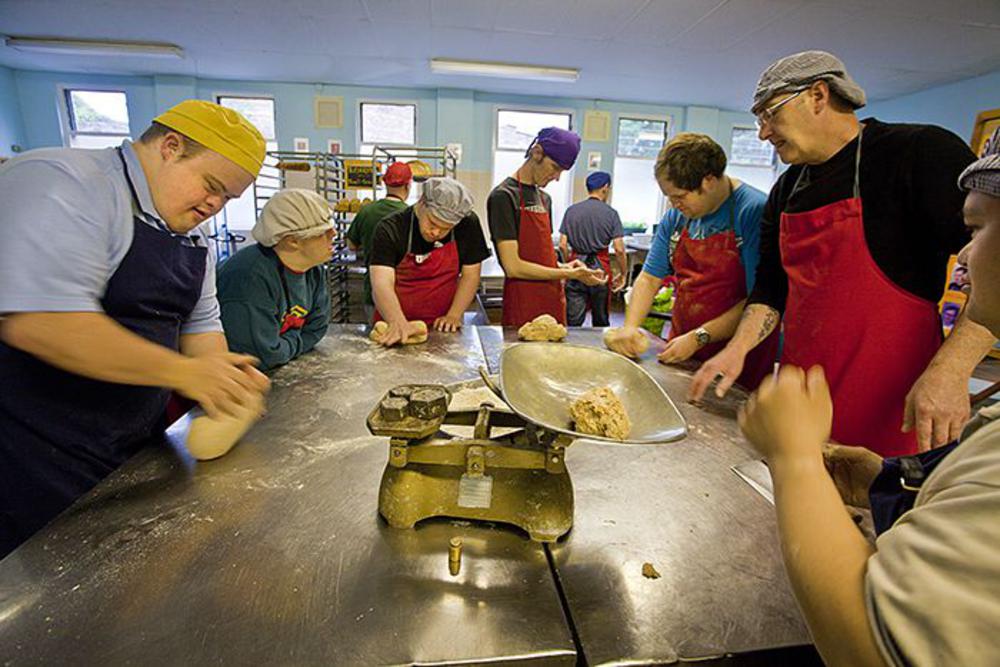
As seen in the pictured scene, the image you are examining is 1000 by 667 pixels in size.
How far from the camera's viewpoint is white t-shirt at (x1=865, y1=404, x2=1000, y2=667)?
0.42 meters

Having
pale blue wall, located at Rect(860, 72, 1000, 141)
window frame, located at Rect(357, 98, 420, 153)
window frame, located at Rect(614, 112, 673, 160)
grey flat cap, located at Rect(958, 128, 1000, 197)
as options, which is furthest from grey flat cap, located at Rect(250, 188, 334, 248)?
pale blue wall, located at Rect(860, 72, 1000, 141)

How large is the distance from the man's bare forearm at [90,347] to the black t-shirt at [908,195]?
1.77m

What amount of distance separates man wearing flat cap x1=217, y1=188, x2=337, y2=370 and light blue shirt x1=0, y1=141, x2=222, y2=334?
58 centimetres

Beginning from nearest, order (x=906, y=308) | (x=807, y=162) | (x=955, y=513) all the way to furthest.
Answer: (x=955, y=513) → (x=906, y=308) → (x=807, y=162)

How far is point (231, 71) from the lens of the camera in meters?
6.87

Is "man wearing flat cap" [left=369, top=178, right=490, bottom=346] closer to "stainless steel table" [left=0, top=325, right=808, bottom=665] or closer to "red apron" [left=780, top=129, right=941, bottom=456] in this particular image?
"stainless steel table" [left=0, top=325, right=808, bottom=665]

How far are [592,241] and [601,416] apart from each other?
4104 millimetres

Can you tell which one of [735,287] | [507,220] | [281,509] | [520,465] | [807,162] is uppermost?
[807,162]

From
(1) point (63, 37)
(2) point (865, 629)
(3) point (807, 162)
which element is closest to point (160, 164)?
(2) point (865, 629)

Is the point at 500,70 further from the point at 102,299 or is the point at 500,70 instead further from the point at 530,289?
the point at 102,299

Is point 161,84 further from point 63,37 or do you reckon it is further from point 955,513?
point 955,513

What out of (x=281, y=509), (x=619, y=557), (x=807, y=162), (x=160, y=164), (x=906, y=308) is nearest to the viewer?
(x=619, y=557)

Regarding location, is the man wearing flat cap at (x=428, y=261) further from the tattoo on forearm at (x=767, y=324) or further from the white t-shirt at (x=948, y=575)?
the white t-shirt at (x=948, y=575)

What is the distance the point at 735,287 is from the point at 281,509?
1.80 m
